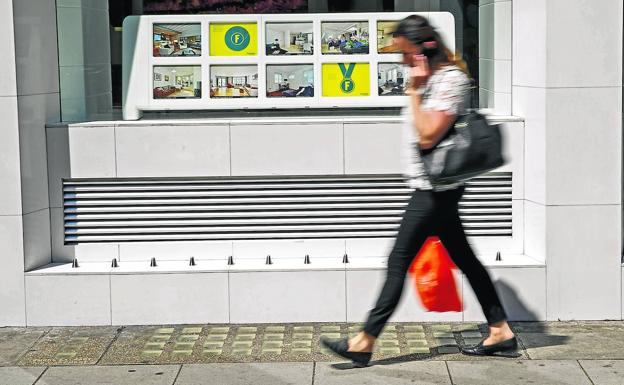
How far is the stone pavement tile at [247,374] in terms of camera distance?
256 inches

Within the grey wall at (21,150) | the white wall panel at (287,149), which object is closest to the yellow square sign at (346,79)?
the white wall panel at (287,149)

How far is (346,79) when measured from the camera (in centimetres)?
830

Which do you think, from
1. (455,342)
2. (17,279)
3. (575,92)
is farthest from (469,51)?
(17,279)

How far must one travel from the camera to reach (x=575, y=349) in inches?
277

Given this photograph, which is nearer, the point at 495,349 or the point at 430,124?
the point at 430,124

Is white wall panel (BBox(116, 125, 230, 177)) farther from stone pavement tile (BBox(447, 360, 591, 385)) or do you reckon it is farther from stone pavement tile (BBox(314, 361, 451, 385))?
stone pavement tile (BBox(447, 360, 591, 385))

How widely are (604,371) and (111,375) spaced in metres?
2.74

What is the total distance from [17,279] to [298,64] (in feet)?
7.85

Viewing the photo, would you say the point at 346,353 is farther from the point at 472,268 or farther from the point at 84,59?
the point at 84,59

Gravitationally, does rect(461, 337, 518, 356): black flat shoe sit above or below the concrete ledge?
below

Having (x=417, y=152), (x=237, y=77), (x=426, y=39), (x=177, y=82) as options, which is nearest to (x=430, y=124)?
(x=417, y=152)

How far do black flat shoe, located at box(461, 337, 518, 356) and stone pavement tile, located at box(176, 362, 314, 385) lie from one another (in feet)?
3.10

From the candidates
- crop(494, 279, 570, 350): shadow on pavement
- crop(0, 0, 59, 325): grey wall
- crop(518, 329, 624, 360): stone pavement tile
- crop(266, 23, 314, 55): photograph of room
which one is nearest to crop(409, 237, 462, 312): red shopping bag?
crop(518, 329, 624, 360): stone pavement tile

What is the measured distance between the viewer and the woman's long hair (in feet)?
20.7
